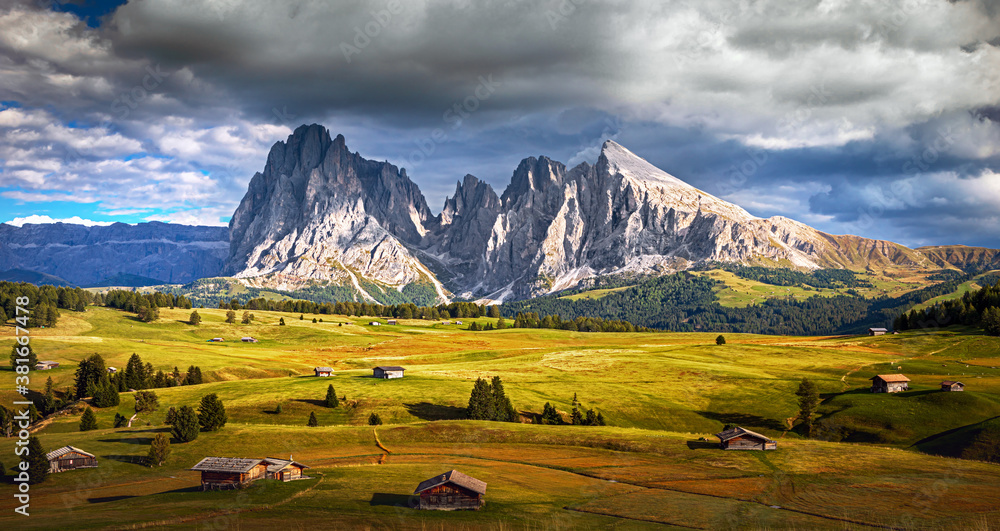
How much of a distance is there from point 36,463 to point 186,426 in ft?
60.9

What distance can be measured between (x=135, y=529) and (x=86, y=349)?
13294 cm

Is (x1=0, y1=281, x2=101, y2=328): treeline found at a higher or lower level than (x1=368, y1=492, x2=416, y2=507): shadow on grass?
higher

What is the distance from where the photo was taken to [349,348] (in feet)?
614

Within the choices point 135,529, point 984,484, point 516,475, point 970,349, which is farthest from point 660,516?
point 970,349

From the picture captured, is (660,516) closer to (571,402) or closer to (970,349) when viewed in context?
(571,402)

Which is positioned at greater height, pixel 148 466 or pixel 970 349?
pixel 970 349

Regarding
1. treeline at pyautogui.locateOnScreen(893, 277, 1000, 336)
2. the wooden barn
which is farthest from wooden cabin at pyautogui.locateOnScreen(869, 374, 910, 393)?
the wooden barn

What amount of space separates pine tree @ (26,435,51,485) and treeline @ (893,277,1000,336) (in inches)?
7987

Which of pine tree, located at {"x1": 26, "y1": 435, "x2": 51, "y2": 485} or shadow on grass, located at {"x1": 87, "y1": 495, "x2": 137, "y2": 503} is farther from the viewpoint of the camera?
pine tree, located at {"x1": 26, "y1": 435, "x2": 51, "y2": 485}

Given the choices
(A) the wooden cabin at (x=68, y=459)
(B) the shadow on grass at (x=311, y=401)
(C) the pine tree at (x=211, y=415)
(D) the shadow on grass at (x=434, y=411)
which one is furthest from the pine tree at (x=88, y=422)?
(D) the shadow on grass at (x=434, y=411)

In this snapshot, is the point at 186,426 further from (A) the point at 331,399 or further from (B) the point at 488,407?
(B) the point at 488,407

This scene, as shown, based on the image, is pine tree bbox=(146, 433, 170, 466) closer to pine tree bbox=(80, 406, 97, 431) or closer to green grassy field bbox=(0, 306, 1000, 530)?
green grassy field bbox=(0, 306, 1000, 530)

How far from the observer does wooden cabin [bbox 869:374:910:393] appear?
105312 millimetres

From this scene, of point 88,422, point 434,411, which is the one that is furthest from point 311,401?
point 88,422
